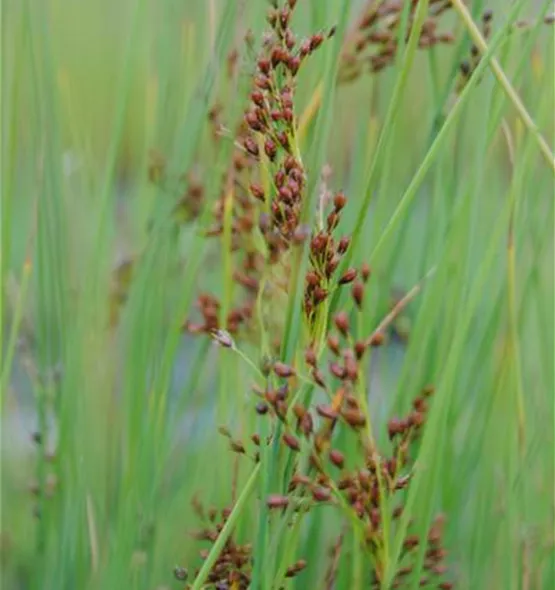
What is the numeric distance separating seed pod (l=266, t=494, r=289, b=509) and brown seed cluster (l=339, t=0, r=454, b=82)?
40 cm

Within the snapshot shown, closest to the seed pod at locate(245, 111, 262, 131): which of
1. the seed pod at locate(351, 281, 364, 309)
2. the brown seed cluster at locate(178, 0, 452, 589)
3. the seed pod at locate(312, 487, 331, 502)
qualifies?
the brown seed cluster at locate(178, 0, 452, 589)

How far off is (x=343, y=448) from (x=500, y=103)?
1.08 ft

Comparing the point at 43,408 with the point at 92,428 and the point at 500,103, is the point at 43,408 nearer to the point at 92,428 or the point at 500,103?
the point at 92,428

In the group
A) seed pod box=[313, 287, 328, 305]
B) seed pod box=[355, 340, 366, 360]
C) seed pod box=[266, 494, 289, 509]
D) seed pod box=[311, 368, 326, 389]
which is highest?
seed pod box=[313, 287, 328, 305]

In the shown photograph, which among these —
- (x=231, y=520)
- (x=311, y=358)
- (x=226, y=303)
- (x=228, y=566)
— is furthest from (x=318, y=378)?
(x=226, y=303)

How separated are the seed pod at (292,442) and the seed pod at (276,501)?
30 mm

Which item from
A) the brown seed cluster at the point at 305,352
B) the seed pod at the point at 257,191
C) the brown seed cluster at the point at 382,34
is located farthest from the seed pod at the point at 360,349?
the brown seed cluster at the point at 382,34

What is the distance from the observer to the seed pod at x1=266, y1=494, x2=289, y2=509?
727 mm

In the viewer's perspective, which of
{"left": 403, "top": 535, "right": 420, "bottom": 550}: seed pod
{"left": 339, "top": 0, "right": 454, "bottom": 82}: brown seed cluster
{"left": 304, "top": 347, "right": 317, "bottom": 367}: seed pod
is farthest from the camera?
{"left": 339, "top": 0, "right": 454, "bottom": 82}: brown seed cluster

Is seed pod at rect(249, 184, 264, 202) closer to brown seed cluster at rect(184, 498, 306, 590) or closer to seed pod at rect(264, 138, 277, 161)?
seed pod at rect(264, 138, 277, 161)

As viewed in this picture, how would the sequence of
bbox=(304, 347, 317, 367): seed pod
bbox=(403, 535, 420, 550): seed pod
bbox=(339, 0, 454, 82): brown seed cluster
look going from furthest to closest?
bbox=(339, 0, 454, 82): brown seed cluster
bbox=(403, 535, 420, 550): seed pod
bbox=(304, 347, 317, 367): seed pod

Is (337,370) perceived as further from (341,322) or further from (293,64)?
(293,64)

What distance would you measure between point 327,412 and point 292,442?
0.03 metres

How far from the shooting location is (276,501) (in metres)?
0.73
